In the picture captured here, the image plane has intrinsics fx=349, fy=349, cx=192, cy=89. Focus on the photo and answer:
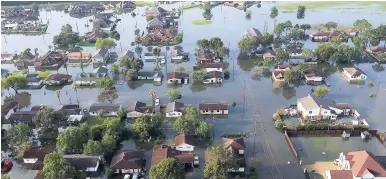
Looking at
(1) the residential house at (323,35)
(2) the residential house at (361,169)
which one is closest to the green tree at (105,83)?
(2) the residential house at (361,169)

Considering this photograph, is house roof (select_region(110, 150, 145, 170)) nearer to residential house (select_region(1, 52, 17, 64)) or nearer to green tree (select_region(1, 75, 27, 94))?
green tree (select_region(1, 75, 27, 94))

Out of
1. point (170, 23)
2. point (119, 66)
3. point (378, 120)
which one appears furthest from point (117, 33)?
point (378, 120)

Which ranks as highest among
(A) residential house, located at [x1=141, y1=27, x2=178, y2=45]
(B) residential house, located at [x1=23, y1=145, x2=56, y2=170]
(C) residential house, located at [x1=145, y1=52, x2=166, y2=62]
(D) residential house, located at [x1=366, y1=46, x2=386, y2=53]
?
(A) residential house, located at [x1=141, y1=27, x2=178, y2=45]

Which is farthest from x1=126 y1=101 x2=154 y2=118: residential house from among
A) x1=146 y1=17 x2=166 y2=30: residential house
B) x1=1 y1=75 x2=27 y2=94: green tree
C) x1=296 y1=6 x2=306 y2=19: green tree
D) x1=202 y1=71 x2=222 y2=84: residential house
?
x1=296 y1=6 x2=306 y2=19: green tree

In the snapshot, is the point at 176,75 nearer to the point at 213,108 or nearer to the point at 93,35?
the point at 213,108

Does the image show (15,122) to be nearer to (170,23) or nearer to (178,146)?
(178,146)

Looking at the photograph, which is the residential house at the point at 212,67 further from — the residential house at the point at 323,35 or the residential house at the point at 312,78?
the residential house at the point at 323,35

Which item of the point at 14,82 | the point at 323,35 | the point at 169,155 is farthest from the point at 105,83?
the point at 323,35
